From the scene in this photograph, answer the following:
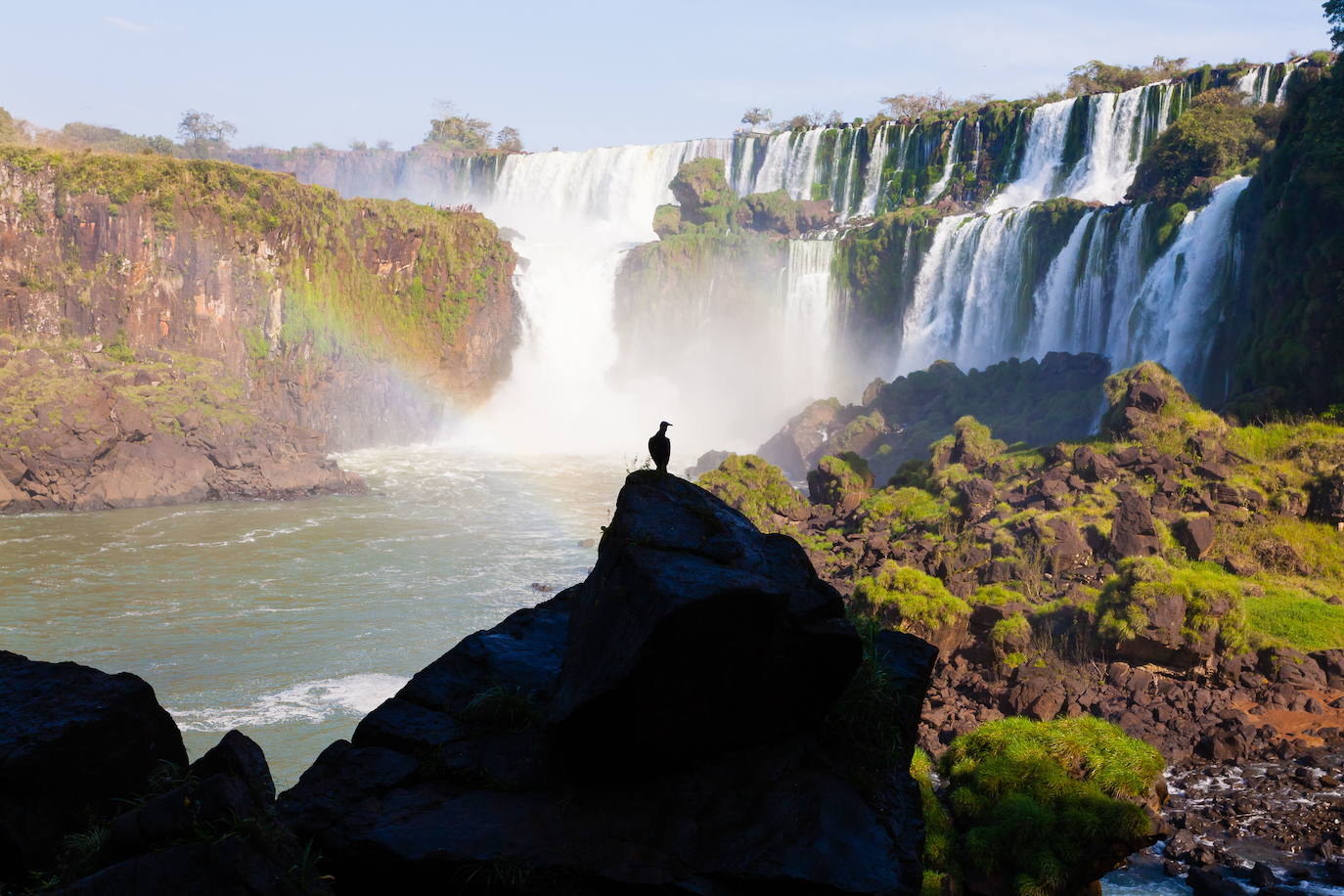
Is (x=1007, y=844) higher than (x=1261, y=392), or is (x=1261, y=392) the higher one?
(x=1261, y=392)

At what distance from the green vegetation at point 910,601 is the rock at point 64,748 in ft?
51.7

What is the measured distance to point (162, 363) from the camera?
42719 mm

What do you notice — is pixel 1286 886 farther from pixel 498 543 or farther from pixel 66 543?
pixel 66 543

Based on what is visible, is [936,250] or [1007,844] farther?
[936,250]

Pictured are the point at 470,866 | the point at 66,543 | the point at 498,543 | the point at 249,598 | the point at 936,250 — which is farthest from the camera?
the point at 936,250

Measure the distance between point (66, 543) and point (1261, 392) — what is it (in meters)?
34.2

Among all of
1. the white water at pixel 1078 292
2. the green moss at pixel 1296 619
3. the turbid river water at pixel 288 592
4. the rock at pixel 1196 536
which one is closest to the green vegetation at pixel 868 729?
the turbid river water at pixel 288 592

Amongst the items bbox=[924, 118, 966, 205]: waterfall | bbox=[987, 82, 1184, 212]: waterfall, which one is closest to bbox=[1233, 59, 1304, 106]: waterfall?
bbox=[987, 82, 1184, 212]: waterfall

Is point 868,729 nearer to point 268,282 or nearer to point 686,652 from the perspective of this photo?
point 686,652

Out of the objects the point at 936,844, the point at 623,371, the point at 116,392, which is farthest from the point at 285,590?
the point at 623,371

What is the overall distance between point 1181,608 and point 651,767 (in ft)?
55.1

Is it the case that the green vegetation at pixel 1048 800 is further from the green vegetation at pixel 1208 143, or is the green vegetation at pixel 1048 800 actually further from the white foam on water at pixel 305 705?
the green vegetation at pixel 1208 143

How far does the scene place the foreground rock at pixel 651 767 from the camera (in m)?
5.19

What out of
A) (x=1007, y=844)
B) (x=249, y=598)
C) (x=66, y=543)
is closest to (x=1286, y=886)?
(x=1007, y=844)
